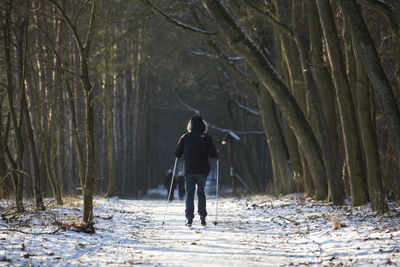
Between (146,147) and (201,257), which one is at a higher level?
(146,147)

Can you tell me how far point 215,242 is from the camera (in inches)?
294

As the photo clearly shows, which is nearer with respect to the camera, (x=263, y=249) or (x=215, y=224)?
(x=263, y=249)

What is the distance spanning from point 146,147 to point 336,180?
28.5 meters

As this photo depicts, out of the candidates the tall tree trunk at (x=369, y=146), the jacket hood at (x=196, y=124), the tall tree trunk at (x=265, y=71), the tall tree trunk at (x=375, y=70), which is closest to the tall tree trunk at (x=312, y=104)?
the tall tree trunk at (x=265, y=71)

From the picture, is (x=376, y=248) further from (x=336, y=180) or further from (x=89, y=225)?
(x=336, y=180)

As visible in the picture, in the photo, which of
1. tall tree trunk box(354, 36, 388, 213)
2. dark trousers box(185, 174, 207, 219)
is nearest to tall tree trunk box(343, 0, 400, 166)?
tall tree trunk box(354, 36, 388, 213)

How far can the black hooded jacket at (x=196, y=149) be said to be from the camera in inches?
380

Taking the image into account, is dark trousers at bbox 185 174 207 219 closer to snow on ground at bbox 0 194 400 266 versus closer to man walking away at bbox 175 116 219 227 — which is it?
man walking away at bbox 175 116 219 227

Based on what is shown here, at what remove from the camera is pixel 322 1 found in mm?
10953

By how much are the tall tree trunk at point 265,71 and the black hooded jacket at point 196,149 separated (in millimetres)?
3201

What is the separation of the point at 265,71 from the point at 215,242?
608 cm

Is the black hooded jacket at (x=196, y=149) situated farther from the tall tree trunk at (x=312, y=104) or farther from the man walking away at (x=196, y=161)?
the tall tree trunk at (x=312, y=104)

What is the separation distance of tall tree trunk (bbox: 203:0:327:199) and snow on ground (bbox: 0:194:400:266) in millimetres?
2557

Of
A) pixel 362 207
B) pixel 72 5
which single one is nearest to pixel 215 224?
pixel 362 207
